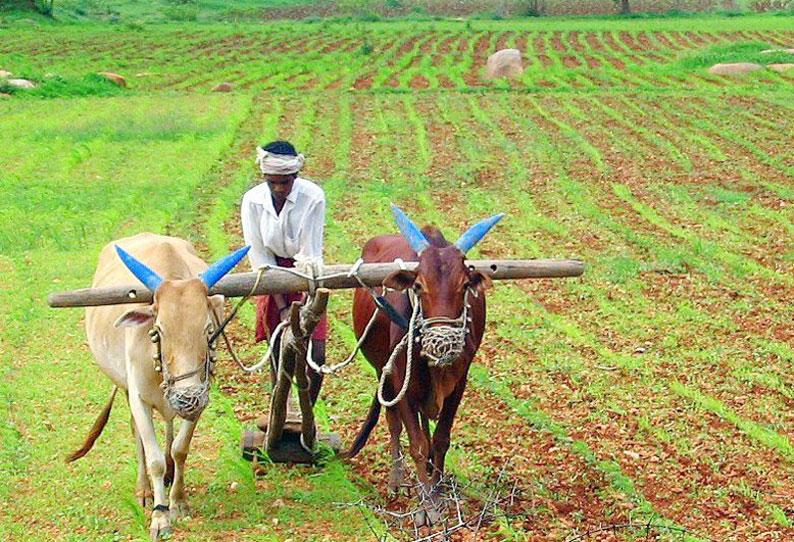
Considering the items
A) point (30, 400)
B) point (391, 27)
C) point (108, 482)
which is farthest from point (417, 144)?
point (391, 27)

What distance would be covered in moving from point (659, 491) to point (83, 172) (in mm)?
12741

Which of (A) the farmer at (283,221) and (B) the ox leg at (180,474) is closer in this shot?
(B) the ox leg at (180,474)

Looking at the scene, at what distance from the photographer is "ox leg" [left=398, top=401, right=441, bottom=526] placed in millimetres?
6271

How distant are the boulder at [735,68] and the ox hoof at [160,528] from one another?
2338 centimetres

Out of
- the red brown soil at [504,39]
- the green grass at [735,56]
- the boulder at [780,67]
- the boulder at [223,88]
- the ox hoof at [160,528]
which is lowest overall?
the red brown soil at [504,39]

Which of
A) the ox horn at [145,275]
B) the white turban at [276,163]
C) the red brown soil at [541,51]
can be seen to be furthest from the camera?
the red brown soil at [541,51]

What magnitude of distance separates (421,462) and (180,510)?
1.38m

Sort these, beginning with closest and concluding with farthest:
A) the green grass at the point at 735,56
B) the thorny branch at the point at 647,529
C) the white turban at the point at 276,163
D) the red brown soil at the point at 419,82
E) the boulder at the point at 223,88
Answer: the thorny branch at the point at 647,529
the white turban at the point at 276,163
the boulder at the point at 223,88
the red brown soil at the point at 419,82
the green grass at the point at 735,56

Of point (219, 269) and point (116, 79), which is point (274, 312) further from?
point (116, 79)

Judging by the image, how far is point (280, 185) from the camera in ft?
22.7

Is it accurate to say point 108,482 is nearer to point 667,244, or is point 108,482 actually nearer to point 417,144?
point 667,244

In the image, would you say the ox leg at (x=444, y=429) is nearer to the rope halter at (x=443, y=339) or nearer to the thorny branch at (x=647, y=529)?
the rope halter at (x=443, y=339)

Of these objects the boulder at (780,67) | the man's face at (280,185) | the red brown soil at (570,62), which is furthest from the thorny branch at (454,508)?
the red brown soil at (570,62)

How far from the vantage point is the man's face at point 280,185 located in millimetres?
6867
